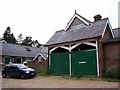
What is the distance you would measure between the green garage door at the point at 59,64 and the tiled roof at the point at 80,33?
1628mm

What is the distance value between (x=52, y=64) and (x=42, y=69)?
7.34ft

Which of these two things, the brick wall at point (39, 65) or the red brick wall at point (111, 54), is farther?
the brick wall at point (39, 65)

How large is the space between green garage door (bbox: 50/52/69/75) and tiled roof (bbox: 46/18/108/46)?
64.1 inches

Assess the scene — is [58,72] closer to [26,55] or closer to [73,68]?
[73,68]

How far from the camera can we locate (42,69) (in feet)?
89.8

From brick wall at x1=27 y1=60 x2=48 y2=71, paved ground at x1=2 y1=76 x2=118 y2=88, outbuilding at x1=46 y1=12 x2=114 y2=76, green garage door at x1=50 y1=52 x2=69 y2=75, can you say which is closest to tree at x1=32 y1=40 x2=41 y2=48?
brick wall at x1=27 y1=60 x2=48 y2=71

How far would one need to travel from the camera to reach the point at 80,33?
24.3 m

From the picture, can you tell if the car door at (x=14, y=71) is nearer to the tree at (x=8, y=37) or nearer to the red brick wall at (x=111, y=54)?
the red brick wall at (x=111, y=54)

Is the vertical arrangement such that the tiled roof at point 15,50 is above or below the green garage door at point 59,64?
above

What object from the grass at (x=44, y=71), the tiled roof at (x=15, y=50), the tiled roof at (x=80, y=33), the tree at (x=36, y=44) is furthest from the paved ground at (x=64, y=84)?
the tree at (x=36, y=44)

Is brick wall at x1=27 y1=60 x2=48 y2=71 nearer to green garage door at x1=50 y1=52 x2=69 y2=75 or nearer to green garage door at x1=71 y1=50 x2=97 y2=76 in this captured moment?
green garage door at x1=50 y1=52 x2=69 y2=75

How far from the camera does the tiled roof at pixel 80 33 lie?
73.0 feet

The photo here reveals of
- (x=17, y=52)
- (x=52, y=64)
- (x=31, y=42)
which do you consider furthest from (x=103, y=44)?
(x=31, y=42)

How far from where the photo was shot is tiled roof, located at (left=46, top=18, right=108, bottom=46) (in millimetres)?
22263
